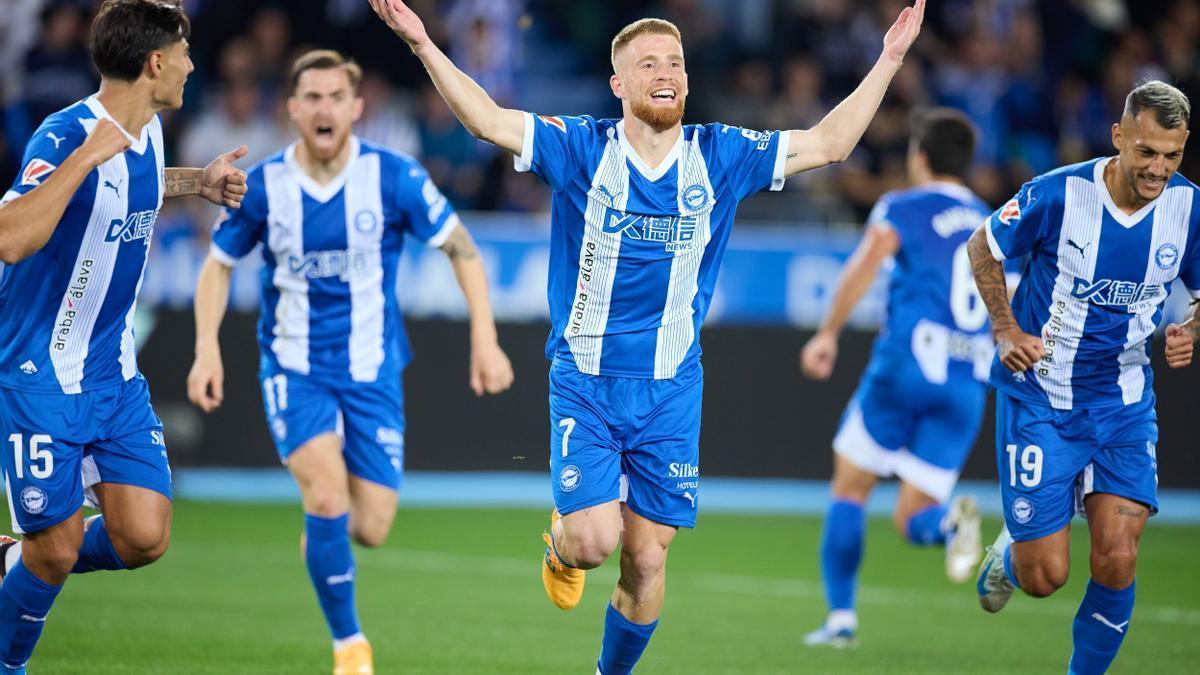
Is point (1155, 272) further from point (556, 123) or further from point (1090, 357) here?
point (556, 123)

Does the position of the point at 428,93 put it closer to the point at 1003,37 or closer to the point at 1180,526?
the point at 1003,37

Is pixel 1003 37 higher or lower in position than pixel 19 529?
higher

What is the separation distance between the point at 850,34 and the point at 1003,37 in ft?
5.66

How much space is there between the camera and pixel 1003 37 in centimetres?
1642

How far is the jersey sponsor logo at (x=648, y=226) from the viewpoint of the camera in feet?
18.3

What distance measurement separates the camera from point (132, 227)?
5.49 m

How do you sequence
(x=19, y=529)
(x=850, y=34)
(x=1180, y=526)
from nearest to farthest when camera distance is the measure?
(x=19, y=529) < (x=1180, y=526) < (x=850, y=34)

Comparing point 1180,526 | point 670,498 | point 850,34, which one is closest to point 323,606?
point 670,498

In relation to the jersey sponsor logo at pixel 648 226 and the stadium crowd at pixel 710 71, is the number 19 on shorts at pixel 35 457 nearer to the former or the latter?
the jersey sponsor logo at pixel 648 226

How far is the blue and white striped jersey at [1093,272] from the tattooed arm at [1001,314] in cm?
6

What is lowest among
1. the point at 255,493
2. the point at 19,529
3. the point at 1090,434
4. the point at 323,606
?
the point at 255,493

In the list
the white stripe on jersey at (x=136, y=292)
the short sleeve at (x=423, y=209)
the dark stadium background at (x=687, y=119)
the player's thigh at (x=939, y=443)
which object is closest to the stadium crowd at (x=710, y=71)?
the dark stadium background at (x=687, y=119)

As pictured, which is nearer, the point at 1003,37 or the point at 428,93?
the point at 428,93

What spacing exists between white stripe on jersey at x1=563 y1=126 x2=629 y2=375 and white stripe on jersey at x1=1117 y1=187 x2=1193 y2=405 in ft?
7.00
